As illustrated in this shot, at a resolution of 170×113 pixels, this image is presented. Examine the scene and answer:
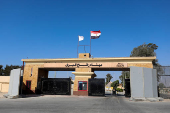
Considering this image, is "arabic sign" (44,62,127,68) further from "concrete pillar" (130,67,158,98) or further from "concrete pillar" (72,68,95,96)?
"concrete pillar" (130,67,158,98)

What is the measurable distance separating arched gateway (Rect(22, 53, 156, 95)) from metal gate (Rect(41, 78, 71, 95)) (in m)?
1.32

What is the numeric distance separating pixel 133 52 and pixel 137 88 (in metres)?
35.1

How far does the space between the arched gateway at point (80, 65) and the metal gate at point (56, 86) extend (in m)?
1.32

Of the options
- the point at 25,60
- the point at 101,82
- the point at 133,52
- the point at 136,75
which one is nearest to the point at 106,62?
the point at 101,82

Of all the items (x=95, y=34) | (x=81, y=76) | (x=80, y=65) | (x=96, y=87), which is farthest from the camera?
(x=95, y=34)

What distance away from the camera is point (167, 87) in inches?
1009

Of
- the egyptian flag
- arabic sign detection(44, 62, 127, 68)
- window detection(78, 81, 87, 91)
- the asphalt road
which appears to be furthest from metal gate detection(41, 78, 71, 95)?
the asphalt road

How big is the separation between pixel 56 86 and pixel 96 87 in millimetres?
6927

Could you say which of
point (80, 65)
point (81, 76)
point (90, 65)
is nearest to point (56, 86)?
point (81, 76)

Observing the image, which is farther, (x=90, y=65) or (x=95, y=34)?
(x=95, y=34)

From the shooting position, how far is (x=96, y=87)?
25.9 meters

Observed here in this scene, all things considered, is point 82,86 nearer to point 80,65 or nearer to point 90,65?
point 80,65

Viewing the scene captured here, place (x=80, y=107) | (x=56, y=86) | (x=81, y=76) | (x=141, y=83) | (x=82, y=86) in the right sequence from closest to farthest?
1. (x=80, y=107)
2. (x=141, y=83)
3. (x=82, y=86)
4. (x=81, y=76)
5. (x=56, y=86)

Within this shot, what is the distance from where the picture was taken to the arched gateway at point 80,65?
25672mm
